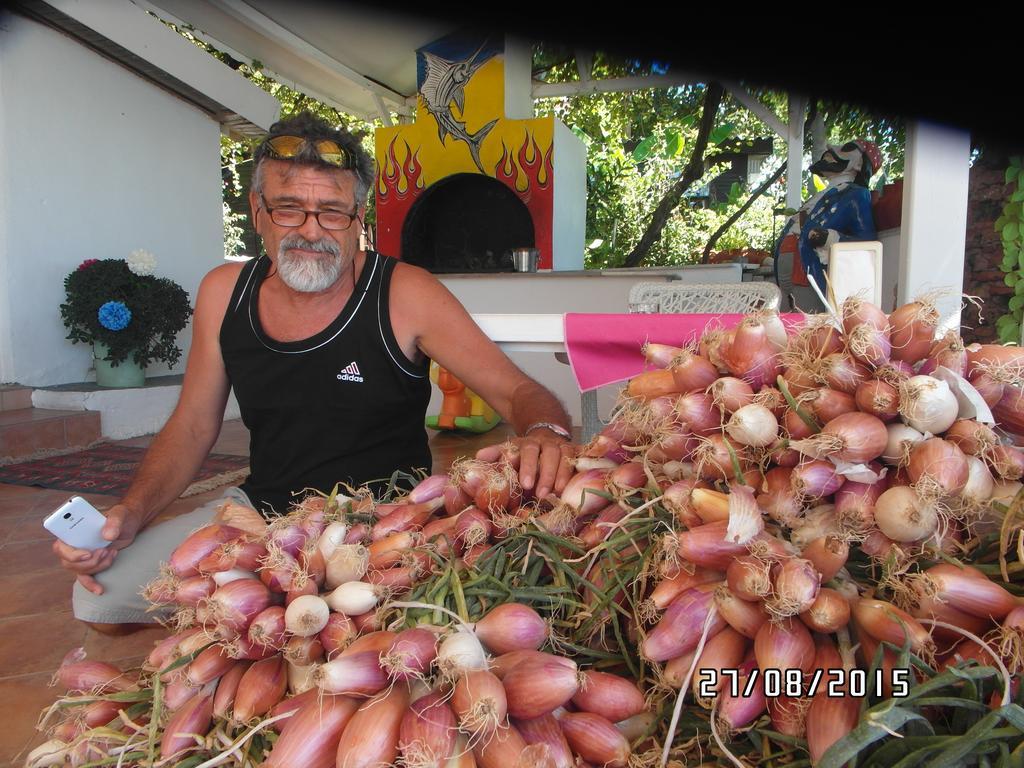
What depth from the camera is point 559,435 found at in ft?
4.70

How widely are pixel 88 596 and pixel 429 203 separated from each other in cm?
751

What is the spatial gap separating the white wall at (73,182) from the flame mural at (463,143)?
2415mm

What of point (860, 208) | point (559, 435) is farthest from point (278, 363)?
point (860, 208)

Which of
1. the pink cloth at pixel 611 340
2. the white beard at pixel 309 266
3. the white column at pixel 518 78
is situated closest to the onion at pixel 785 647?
the pink cloth at pixel 611 340

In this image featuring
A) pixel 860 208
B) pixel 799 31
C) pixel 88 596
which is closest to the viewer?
pixel 88 596

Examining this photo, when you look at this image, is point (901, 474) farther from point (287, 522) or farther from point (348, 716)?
point (287, 522)

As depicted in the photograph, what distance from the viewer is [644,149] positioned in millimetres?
12242

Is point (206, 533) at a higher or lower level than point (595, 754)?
higher

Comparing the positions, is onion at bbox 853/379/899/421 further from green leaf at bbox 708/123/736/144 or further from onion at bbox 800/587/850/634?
green leaf at bbox 708/123/736/144

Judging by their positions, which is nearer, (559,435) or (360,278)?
(559,435)

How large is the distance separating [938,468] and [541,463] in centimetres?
58

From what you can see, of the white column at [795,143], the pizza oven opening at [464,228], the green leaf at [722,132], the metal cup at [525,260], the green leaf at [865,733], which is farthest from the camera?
the green leaf at [722,132]

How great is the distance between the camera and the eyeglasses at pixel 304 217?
2.06m

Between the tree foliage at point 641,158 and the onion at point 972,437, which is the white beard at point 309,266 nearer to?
the onion at point 972,437
